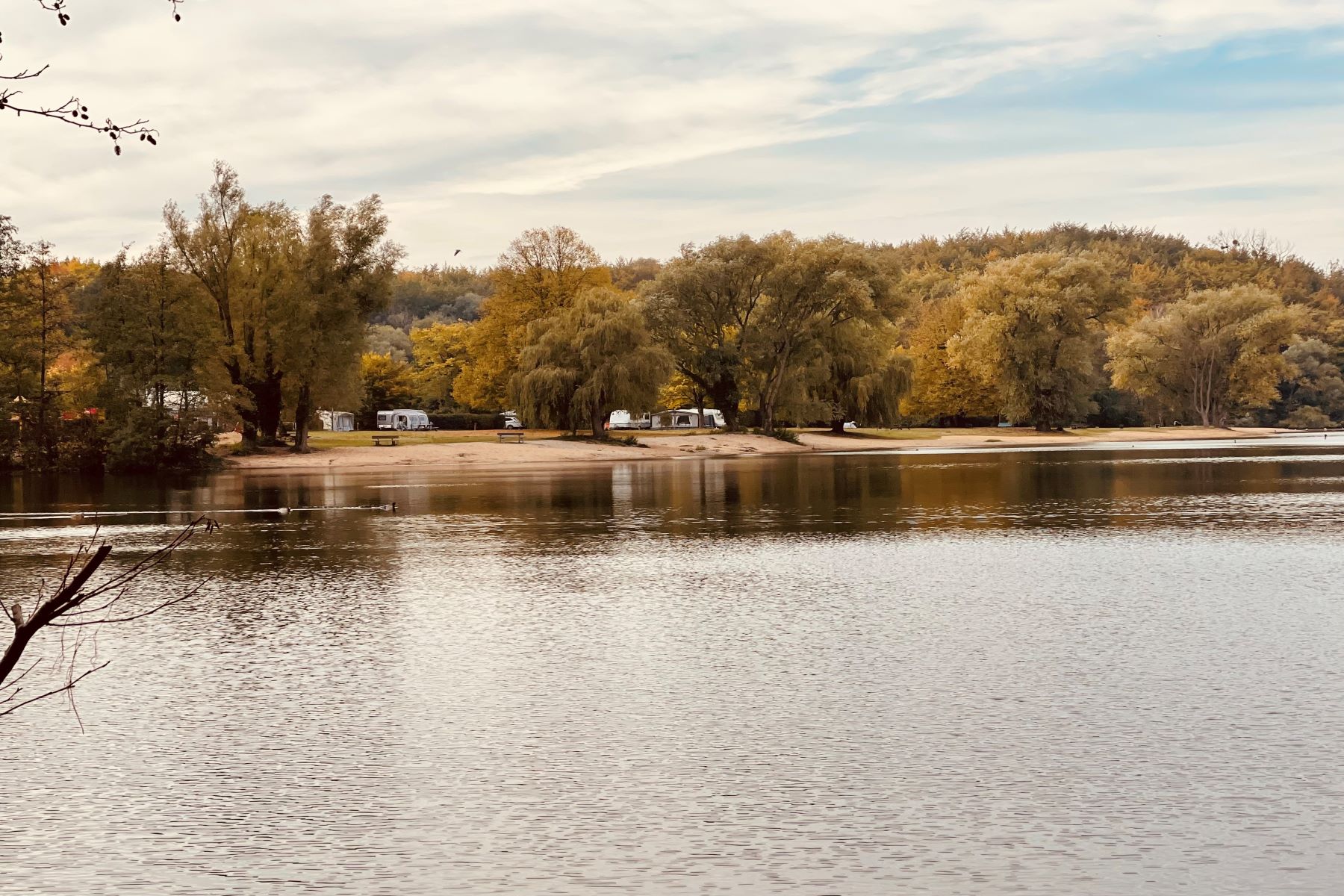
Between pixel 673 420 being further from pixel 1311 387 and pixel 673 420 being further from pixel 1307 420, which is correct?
pixel 1311 387

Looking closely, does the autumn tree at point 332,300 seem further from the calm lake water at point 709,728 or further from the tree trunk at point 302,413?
the calm lake water at point 709,728

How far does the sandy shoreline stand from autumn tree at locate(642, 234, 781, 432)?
4.51 m

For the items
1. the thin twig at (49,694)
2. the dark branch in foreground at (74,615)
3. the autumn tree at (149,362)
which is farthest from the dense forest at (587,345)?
the thin twig at (49,694)

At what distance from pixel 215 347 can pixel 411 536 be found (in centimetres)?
4797

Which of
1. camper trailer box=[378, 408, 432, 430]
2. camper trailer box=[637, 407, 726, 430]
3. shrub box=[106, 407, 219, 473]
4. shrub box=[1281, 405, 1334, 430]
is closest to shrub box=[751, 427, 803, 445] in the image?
camper trailer box=[378, 408, 432, 430]

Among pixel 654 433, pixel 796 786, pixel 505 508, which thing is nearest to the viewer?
pixel 796 786

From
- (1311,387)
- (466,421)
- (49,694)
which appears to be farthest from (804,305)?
(49,694)

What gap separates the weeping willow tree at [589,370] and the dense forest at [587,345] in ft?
0.52

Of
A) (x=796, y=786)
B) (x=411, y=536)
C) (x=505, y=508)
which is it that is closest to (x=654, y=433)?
(x=505, y=508)

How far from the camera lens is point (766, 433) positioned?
325ft

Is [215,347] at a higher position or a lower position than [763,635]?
higher

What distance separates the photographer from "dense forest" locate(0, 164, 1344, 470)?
70.4 metres

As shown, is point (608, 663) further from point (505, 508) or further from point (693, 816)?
point (505, 508)

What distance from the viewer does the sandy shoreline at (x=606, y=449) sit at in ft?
240
